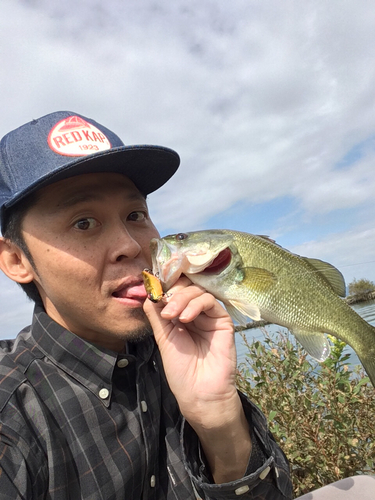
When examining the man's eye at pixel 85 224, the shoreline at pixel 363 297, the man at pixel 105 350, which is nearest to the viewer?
the man at pixel 105 350

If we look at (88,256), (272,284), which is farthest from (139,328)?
(272,284)

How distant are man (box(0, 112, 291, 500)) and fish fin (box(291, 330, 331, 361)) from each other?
56cm

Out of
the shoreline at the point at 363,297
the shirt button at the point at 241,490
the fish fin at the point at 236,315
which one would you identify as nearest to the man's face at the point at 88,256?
the fish fin at the point at 236,315

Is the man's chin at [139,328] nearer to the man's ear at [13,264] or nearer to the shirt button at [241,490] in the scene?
the man's ear at [13,264]

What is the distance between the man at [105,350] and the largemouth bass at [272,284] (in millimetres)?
250

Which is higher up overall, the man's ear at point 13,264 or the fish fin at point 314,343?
the man's ear at point 13,264

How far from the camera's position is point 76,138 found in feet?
7.30

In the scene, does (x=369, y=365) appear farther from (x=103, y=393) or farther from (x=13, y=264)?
(x=13, y=264)

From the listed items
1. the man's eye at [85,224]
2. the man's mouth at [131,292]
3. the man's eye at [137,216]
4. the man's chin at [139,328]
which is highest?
the man's eye at [137,216]

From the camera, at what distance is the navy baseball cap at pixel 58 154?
2053 mm

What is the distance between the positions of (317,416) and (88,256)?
309 cm

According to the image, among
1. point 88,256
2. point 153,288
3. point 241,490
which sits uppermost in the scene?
point 88,256

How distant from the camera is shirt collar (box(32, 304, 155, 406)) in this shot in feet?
6.67

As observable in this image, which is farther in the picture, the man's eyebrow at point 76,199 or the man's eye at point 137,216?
the man's eye at point 137,216
